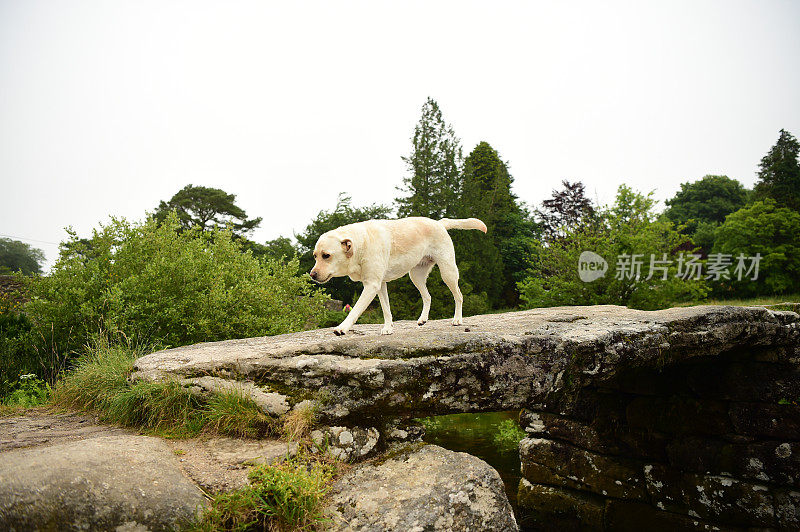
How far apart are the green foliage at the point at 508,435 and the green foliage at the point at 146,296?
5.74 meters

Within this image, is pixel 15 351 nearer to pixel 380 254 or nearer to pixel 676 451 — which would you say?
pixel 380 254

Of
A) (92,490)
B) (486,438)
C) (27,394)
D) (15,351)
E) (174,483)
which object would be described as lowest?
(486,438)

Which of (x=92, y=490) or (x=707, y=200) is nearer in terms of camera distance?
(x=92, y=490)

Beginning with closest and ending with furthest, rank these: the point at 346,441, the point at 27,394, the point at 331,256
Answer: the point at 346,441
the point at 331,256
the point at 27,394

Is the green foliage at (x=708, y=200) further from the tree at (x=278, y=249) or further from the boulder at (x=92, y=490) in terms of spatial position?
the boulder at (x=92, y=490)

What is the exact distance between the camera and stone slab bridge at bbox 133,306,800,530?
3.94 metres

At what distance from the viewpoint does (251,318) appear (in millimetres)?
8305

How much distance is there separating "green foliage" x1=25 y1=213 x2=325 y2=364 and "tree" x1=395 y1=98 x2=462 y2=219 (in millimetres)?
13233

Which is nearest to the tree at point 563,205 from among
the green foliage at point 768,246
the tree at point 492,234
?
the tree at point 492,234

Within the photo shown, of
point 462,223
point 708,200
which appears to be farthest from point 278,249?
point 708,200

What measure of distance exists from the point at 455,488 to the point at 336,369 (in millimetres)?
1402

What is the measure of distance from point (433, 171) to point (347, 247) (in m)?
19.0

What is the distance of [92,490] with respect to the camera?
8.23 feet

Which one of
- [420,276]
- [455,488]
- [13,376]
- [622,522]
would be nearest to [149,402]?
[455,488]
